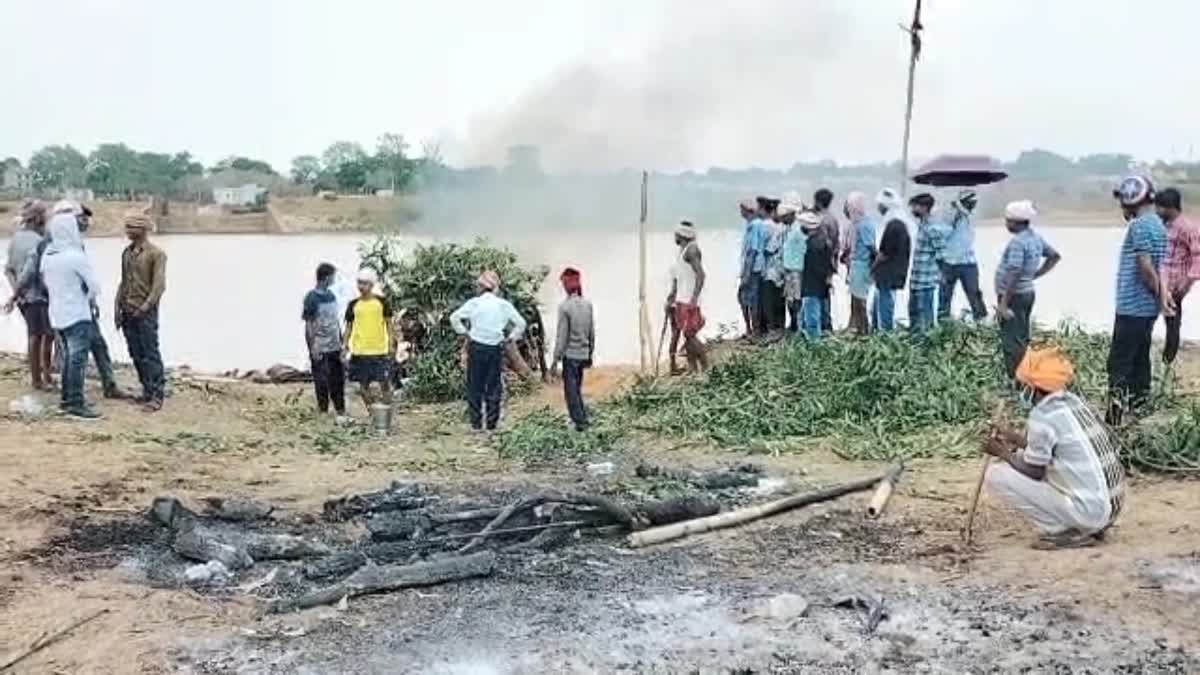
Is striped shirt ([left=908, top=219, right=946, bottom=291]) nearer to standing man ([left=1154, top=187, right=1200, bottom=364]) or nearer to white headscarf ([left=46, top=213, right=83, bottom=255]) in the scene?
standing man ([left=1154, top=187, right=1200, bottom=364])

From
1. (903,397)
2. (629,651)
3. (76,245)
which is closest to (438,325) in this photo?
(76,245)

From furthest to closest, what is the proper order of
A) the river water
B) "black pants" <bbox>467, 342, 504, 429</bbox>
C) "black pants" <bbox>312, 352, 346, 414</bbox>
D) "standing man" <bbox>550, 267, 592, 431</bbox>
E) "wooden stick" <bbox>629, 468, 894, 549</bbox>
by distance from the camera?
the river water, "black pants" <bbox>312, 352, 346, 414</bbox>, "black pants" <bbox>467, 342, 504, 429</bbox>, "standing man" <bbox>550, 267, 592, 431</bbox>, "wooden stick" <bbox>629, 468, 894, 549</bbox>

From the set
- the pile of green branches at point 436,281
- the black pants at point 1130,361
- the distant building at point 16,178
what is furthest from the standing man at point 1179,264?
the distant building at point 16,178

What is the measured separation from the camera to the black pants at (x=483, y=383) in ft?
37.8

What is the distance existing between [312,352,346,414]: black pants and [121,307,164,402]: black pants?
54.2 inches

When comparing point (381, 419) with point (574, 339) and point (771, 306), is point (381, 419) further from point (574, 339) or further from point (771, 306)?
point (771, 306)

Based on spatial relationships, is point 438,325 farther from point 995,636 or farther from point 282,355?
point 995,636

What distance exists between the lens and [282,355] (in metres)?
20.6

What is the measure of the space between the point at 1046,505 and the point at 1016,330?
4273mm

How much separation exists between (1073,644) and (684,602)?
5.65 ft

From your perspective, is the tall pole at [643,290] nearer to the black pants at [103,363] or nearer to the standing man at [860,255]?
the standing man at [860,255]

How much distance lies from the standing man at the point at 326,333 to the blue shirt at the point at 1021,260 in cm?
578

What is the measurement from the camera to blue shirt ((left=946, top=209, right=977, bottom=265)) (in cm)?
1299

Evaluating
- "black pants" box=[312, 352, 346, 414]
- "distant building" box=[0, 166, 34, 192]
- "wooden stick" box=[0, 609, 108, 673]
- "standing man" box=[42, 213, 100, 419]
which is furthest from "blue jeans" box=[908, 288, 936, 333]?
"distant building" box=[0, 166, 34, 192]
